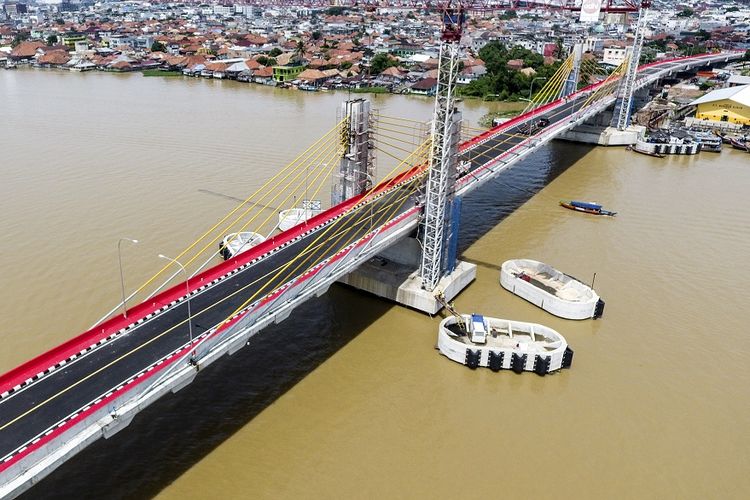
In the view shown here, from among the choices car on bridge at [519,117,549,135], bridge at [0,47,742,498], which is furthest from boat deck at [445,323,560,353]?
car on bridge at [519,117,549,135]

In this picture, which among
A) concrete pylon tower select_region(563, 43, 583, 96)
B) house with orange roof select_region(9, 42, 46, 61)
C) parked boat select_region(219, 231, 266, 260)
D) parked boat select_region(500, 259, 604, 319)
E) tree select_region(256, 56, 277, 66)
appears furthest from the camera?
house with orange roof select_region(9, 42, 46, 61)

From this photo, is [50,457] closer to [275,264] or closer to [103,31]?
[275,264]

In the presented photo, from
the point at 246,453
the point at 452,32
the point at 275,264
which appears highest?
the point at 452,32

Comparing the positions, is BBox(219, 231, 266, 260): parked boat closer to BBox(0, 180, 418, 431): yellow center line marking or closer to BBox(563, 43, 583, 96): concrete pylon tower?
BBox(0, 180, 418, 431): yellow center line marking

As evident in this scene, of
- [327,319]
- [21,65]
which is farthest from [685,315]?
[21,65]

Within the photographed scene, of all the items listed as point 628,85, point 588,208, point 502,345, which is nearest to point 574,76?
point 628,85

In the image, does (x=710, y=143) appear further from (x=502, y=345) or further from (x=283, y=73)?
(x=283, y=73)
